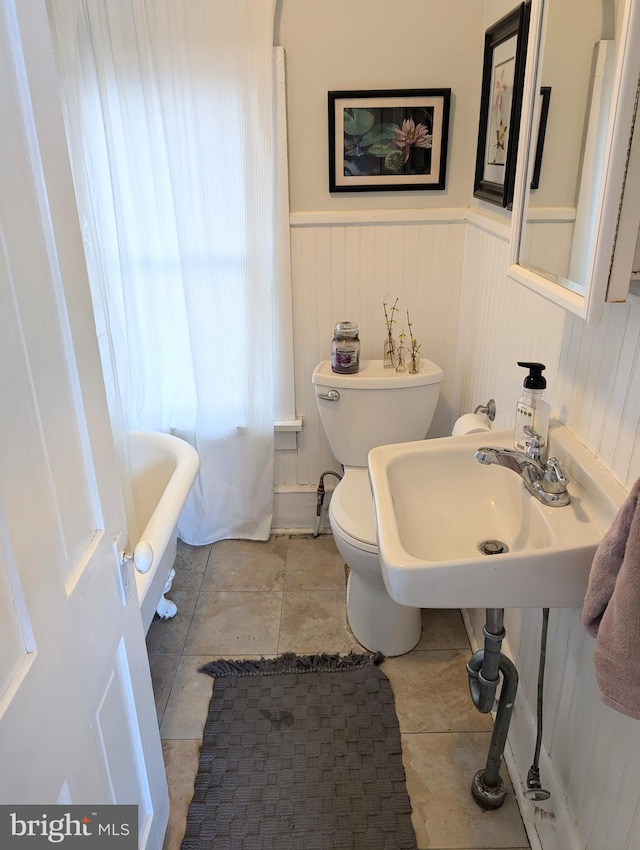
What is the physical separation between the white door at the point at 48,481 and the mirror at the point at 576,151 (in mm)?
801

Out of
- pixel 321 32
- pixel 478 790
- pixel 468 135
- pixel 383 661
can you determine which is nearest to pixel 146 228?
pixel 321 32

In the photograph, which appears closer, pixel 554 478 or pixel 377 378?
pixel 554 478

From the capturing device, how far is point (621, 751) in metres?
1.12

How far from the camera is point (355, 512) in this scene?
2021 millimetres

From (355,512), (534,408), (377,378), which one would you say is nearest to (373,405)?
(377,378)

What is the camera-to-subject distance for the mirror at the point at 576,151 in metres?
0.86

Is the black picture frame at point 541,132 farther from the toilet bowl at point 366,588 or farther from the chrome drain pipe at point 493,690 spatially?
the toilet bowl at point 366,588

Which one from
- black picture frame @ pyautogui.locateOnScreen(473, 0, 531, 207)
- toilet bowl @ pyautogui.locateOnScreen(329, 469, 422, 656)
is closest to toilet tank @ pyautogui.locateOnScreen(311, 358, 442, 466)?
toilet bowl @ pyautogui.locateOnScreen(329, 469, 422, 656)

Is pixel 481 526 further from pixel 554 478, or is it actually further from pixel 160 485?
pixel 160 485

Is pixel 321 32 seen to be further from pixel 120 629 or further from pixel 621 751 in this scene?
pixel 621 751

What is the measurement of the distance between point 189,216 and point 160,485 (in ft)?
3.33

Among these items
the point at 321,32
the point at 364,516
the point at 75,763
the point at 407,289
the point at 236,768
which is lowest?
the point at 236,768

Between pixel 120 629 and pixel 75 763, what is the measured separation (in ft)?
0.85

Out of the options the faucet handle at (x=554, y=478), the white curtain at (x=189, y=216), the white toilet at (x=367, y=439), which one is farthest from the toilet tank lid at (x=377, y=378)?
the faucet handle at (x=554, y=478)
